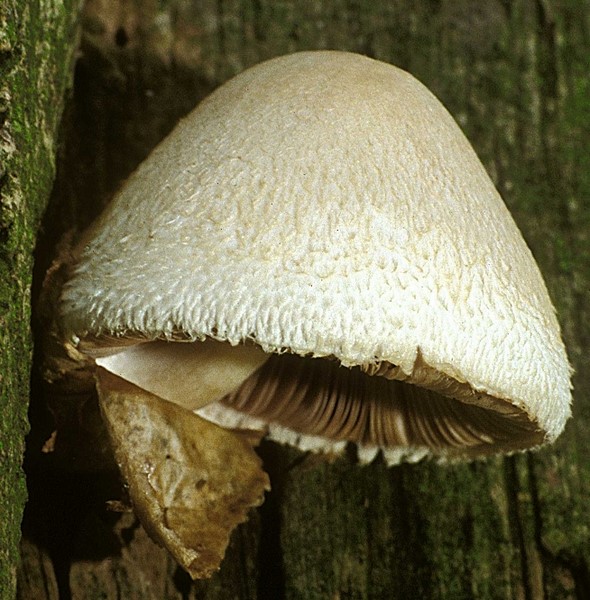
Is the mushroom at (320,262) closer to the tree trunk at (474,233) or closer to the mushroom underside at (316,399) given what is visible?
the mushroom underside at (316,399)

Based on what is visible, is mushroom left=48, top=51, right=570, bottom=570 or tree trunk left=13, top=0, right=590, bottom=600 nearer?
mushroom left=48, top=51, right=570, bottom=570

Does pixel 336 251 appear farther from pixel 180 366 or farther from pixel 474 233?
pixel 180 366

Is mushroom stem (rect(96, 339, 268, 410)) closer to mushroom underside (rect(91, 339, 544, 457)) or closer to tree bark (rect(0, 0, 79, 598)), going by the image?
mushroom underside (rect(91, 339, 544, 457))

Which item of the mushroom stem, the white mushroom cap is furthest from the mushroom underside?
the white mushroom cap

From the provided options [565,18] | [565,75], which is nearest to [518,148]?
[565,75]

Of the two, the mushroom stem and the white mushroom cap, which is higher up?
the white mushroom cap

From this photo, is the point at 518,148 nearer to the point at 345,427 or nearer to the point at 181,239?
the point at 345,427
